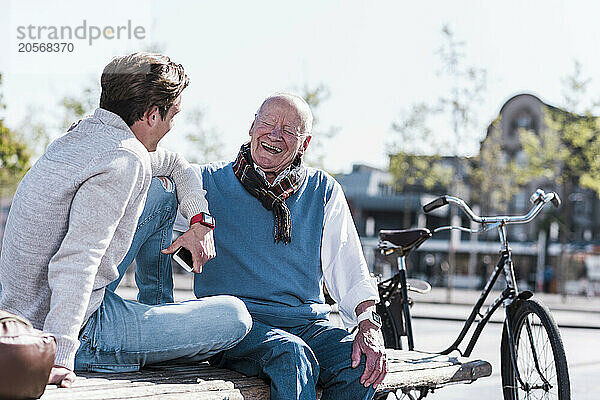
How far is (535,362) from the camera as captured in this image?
4.12 metres

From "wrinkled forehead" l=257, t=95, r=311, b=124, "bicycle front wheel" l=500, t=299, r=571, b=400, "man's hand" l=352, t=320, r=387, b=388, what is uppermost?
"wrinkled forehead" l=257, t=95, r=311, b=124

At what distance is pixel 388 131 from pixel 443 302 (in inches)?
257

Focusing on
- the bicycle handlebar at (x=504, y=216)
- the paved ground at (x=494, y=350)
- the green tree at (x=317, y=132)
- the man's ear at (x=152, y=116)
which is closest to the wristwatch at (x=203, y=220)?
the man's ear at (x=152, y=116)

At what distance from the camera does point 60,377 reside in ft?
7.77

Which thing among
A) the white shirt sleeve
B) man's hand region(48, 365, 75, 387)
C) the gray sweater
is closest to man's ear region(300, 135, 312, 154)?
the white shirt sleeve

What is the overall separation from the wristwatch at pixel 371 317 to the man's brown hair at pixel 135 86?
1.18 meters

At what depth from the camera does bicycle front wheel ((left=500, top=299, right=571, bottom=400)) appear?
12.6 ft

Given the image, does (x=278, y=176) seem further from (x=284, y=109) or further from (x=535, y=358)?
(x=535, y=358)

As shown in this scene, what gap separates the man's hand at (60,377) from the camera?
2.35 meters

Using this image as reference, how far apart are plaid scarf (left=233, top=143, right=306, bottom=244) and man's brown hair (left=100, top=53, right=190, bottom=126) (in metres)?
0.81

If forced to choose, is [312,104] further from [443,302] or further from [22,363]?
[22,363]

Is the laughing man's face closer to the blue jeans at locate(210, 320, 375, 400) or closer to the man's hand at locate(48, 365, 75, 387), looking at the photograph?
the blue jeans at locate(210, 320, 375, 400)

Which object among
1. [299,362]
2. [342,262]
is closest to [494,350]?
[342,262]

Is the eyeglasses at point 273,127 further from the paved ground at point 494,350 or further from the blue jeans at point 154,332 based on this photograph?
the paved ground at point 494,350
